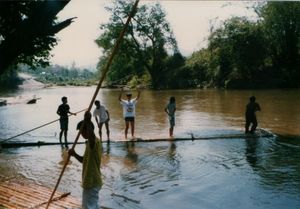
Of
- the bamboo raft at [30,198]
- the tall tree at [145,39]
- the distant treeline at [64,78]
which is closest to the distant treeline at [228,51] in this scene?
the tall tree at [145,39]

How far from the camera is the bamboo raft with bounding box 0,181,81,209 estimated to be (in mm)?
7852

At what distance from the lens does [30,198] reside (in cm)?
831

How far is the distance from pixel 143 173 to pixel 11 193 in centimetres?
345

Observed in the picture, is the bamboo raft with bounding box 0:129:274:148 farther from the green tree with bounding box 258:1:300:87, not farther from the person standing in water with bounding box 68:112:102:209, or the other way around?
the green tree with bounding box 258:1:300:87

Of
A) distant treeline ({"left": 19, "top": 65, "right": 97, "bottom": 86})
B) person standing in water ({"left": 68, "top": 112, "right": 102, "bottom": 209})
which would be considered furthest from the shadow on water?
distant treeline ({"left": 19, "top": 65, "right": 97, "bottom": 86})

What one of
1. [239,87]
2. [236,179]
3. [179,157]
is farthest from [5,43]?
[239,87]

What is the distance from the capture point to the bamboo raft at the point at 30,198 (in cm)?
785

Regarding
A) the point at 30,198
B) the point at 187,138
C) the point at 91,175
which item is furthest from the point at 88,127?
the point at 187,138

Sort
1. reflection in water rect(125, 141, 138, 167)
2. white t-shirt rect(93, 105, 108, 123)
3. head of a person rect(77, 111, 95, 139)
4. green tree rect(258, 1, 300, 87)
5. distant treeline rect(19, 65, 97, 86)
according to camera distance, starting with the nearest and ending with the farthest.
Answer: head of a person rect(77, 111, 95, 139)
reflection in water rect(125, 141, 138, 167)
white t-shirt rect(93, 105, 108, 123)
green tree rect(258, 1, 300, 87)
distant treeline rect(19, 65, 97, 86)

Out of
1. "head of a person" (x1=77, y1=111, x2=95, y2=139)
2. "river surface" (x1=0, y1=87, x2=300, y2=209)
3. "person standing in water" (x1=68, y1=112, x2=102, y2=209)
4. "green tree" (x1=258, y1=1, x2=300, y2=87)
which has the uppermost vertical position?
"green tree" (x1=258, y1=1, x2=300, y2=87)

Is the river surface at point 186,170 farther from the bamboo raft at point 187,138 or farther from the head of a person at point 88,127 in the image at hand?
the head of a person at point 88,127

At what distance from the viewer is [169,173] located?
1090 centimetres

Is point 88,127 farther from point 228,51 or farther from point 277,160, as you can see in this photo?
point 228,51

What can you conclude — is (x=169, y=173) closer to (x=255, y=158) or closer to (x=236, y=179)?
(x=236, y=179)
